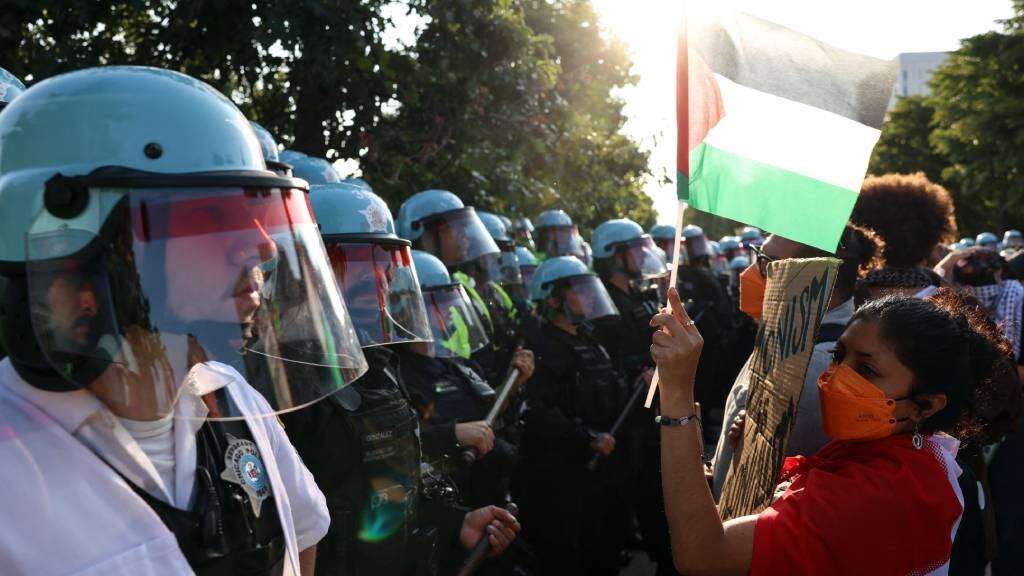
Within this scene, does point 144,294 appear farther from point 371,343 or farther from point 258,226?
point 371,343

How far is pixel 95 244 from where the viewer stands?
1.57m

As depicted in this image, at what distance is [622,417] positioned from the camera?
6113 millimetres

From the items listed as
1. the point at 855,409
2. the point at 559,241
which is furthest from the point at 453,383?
the point at 559,241

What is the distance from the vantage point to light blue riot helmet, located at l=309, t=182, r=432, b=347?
305 centimetres

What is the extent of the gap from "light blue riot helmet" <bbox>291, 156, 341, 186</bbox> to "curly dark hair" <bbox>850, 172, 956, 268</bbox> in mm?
2505

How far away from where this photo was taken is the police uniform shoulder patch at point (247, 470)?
175 cm

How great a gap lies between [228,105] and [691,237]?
11.5 metres

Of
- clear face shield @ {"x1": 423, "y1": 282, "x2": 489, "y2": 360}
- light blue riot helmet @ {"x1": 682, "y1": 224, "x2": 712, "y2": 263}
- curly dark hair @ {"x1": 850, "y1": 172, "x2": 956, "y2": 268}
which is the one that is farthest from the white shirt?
light blue riot helmet @ {"x1": 682, "y1": 224, "x2": 712, "y2": 263}

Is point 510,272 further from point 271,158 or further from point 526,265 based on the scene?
point 271,158

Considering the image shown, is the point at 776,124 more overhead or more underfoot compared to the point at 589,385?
more overhead

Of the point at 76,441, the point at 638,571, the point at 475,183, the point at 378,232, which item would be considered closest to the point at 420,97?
the point at 475,183

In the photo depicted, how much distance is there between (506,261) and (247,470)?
659cm

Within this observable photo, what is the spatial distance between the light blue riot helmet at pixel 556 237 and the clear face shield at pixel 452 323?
5.62 m

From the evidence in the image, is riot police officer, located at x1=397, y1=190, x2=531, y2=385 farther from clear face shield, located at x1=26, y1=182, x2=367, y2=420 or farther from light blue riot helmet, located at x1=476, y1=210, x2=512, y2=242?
clear face shield, located at x1=26, y1=182, x2=367, y2=420
